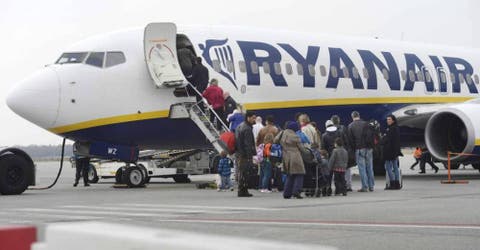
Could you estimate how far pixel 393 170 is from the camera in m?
16.2

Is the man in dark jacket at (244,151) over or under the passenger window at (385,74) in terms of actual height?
under

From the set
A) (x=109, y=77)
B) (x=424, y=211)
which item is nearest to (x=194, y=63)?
(x=109, y=77)

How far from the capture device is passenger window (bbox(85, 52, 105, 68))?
703 inches

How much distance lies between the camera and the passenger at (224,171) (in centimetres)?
1627

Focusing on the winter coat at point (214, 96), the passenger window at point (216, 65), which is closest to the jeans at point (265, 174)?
the winter coat at point (214, 96)

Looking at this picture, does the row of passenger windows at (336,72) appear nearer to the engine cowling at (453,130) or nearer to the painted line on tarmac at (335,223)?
the engine cowling at (453,130)

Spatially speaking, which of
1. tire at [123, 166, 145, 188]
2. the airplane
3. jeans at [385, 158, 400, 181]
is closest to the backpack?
jeans at [385, 158, 400, 181]

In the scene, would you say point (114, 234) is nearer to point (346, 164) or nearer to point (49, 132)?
point (346, 164)

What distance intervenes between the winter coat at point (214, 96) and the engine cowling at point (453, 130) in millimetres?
6083

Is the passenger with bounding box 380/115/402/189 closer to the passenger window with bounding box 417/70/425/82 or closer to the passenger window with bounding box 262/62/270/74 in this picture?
the passenger window with bounding box 262/62/270/74

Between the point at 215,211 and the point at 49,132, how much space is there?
7.57 metres

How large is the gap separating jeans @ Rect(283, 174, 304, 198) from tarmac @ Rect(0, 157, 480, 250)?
0.65ft

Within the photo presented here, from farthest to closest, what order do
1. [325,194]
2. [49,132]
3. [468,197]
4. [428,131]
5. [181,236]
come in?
[428,131] → [49,132] → [325,194] → [468,197] → [181,236]

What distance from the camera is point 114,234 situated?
240 cm
